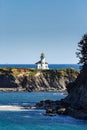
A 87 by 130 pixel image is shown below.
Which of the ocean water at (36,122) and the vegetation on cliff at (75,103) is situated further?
the vegetation on cliff at (75,103)

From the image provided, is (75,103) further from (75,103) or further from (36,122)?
(36,122)

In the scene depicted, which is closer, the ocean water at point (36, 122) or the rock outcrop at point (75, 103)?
the ocean water at point (36, 122)

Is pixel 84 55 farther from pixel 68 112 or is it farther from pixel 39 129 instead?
pixel 39 129

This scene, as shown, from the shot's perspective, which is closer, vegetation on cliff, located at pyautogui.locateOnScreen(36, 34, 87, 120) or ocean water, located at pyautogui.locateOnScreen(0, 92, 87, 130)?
ocean water, located at pyautogui.locateOnScreen(0, 92, 87, 130)

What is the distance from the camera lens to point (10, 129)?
326 feet

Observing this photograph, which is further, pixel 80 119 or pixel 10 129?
pixel 80 119

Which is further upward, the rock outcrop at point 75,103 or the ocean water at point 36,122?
the rock outcrop at point 75,103

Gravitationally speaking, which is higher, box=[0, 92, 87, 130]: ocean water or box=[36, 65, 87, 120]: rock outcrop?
box=[36, 65, 87, 120]: rock outcrop

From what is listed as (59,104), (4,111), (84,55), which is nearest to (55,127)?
(4,111)

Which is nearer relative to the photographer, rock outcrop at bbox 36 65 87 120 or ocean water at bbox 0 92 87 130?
ocean water at bbox 0 92 87 130

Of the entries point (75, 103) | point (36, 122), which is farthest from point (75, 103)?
point (36, 122)

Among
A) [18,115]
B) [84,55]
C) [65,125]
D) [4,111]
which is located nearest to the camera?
[65,125]

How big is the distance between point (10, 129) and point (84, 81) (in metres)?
40.2

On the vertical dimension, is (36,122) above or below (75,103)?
below
